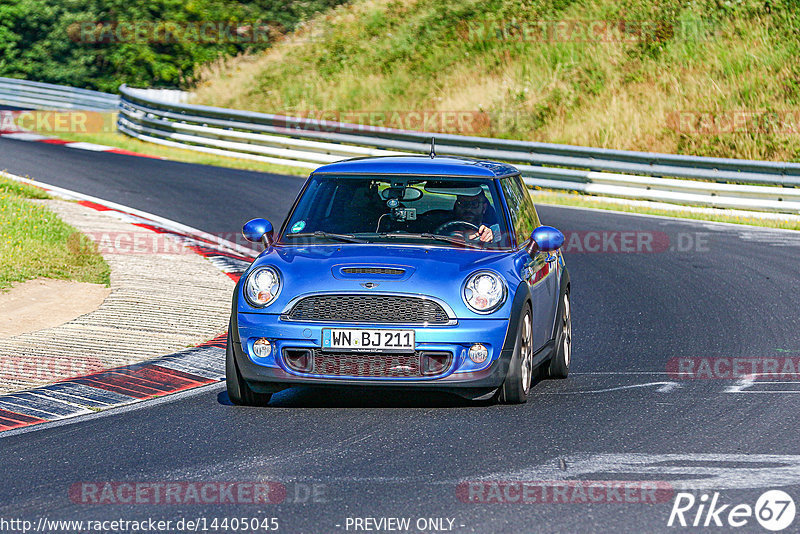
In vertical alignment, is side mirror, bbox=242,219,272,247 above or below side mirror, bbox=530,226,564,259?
below

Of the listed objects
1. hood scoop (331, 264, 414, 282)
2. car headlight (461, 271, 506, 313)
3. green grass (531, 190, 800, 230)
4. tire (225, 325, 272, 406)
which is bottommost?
green grass (531, 190, 800, 230)

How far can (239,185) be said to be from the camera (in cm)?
2188

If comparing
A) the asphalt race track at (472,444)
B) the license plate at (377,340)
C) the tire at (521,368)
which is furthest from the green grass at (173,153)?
the license plate at (377,340)

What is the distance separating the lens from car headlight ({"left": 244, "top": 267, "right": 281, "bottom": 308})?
7691 millimetres

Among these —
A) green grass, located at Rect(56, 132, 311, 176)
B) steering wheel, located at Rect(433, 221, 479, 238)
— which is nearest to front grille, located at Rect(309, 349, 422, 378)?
steering wheel, located at Rect(433, 221, 479, 238)

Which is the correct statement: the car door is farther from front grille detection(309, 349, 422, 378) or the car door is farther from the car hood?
front grille detection(309, 349, 422, 378)

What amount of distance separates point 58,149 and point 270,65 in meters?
12.4

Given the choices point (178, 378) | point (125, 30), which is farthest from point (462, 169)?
point (125, 30)

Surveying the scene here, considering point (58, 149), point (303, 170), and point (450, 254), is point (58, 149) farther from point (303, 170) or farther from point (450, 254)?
point (450, 254)

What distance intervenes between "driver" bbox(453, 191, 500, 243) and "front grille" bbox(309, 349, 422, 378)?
4.12 ft

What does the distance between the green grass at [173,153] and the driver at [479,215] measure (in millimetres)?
16406

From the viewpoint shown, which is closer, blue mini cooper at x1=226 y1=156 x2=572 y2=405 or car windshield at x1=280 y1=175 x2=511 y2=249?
blue mini cooper at x1=226 y1=156 x2=572 y2=405

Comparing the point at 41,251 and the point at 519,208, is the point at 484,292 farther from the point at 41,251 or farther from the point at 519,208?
the point at 41,251

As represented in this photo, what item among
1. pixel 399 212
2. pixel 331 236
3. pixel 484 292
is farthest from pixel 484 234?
pixel 331 236
